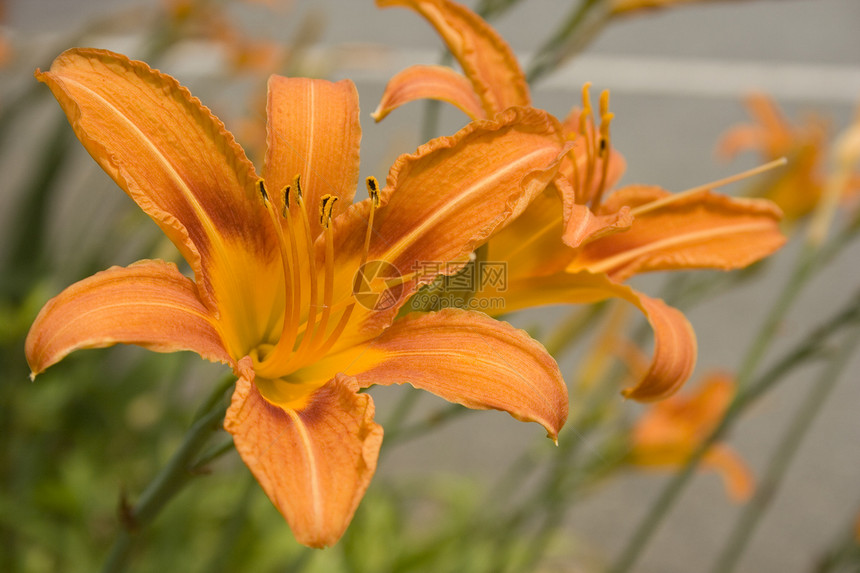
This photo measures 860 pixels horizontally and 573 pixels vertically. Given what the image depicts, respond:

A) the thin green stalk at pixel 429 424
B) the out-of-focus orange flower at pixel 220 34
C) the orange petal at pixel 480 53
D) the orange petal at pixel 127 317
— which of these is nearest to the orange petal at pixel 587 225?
the orange petal at pixel 480 53

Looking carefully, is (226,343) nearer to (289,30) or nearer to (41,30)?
(289,30)

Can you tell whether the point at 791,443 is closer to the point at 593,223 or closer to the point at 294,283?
the point at 593,223

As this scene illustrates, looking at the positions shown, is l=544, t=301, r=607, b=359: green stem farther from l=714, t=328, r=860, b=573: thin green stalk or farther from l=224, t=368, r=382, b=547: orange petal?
l=224, t=368, r=382, b=547: orange petal

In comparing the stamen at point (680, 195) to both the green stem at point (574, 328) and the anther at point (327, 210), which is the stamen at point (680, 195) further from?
the green stem at point (574, 328)

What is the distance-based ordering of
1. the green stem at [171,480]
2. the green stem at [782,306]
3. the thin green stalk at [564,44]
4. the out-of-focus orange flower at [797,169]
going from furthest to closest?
the out-of-focus orange flower at [797,169] → the green stem at [782,306] → the thin green stalk at [564,44] → the green stem at [171,480]

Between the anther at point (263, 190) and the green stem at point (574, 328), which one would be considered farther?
the green stem at point (574, 328)

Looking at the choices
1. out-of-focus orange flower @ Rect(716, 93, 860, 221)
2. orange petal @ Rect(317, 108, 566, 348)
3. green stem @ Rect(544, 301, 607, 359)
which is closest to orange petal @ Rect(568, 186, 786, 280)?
orange petal @ Rect(317, 108, 566, 348)
